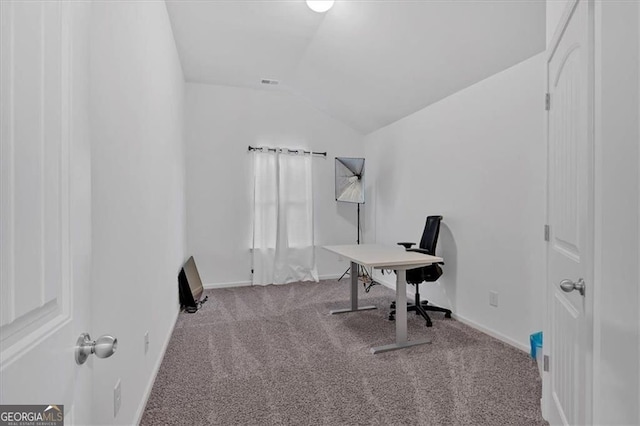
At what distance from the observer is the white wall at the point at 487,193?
8.64 feet

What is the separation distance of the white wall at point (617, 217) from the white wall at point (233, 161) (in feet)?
14.4

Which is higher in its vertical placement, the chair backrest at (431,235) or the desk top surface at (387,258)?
the chair backrest at (431,235)

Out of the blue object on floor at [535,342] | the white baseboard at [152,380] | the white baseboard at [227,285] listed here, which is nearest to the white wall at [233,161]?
the white baseboard at [227,285]

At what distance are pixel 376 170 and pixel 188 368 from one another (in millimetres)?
3816

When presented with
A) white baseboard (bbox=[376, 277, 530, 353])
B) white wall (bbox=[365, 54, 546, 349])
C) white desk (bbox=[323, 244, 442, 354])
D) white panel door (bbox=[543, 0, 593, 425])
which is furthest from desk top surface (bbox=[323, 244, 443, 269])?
white panel door (bbox=[543, 0, 593, 425])

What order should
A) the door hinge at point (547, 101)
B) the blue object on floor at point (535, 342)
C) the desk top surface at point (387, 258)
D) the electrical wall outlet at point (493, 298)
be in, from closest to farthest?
the door hinge at point (547, 101) → the blue object on floor at point (535, 342) → the desk top surface at point (387, 258) → the electrical wall outlet at point (493, 298)

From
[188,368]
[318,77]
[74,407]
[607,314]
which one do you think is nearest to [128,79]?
[74,407]

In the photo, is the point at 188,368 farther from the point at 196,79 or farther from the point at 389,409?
the point at 196,79

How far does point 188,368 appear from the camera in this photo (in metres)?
2.40

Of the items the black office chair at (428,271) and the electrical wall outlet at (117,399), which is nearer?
the electrical wall outlet at (117,399)

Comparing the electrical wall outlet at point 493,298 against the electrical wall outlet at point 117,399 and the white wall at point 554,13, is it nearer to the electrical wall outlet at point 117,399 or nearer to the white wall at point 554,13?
the white wall at point 554,13

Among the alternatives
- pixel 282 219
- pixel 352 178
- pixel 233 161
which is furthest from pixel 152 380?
pixel 352 178

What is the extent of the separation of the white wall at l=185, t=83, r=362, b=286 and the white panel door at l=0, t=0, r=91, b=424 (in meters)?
4.20

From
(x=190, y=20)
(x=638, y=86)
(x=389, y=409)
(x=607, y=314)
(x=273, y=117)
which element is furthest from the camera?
(x=273, y=117)
